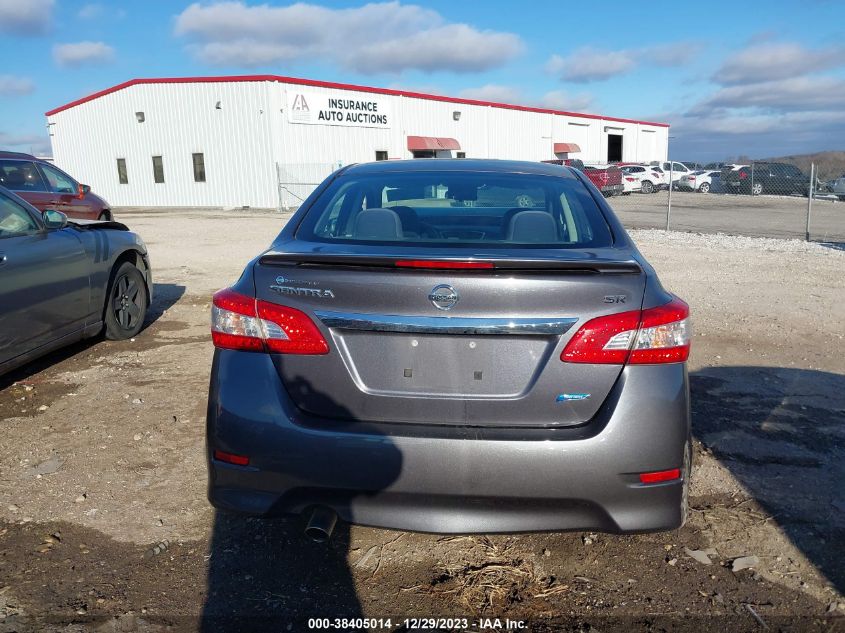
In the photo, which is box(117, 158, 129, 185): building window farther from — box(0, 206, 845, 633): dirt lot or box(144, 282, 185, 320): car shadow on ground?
box(0, 206, 845, 633): dirt lot

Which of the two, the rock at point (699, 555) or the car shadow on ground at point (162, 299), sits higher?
the car shadow on ground at point (162, 299)

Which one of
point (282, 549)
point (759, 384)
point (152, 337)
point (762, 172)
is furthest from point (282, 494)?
point (762, 172)

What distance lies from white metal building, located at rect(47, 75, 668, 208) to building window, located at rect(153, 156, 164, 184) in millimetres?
50

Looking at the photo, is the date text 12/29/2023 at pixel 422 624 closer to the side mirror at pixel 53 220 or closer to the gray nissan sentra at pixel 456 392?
the gray nissan sentra at pixel 456 392

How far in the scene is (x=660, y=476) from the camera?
8.16 ft

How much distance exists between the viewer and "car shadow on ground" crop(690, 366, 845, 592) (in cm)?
325

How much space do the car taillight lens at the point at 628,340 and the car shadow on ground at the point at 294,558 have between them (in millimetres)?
739

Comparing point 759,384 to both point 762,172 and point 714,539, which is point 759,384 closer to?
point 714,539

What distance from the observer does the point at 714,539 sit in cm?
317

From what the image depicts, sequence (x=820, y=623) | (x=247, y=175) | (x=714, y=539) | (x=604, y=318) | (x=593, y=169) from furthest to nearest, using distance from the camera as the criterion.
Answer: (x=593, y=169) → (x=247, y=175) → (x=714, y=539) → (x=820, y=623) → (x=604, y=318)

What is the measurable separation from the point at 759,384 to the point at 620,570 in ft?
9.68

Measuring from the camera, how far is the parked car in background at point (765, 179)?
3125 centimetres

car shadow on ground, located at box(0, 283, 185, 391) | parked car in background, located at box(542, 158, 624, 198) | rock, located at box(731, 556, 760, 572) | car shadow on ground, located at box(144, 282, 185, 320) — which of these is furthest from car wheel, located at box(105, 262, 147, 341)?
parked car in background, located at box(542, 158, 624, 198)

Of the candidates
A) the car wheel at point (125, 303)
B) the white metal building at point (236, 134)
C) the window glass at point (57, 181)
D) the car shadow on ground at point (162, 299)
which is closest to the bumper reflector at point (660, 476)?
the car wheel at point (125, 303)
